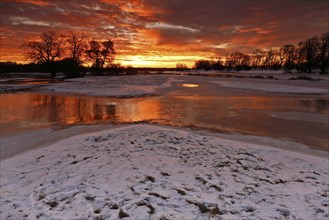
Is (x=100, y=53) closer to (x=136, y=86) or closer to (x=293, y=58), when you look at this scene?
(x=136, y=86)

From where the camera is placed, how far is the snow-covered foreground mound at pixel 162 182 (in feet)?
16.6

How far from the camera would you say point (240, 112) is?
16.2 m

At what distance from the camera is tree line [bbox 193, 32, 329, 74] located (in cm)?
7738

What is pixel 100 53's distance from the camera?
72125mm

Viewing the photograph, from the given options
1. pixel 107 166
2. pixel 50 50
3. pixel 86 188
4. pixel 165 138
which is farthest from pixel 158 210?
pixel 50 50

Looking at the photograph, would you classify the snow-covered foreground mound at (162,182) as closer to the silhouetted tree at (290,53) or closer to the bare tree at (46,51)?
the bare tree at (46,51)

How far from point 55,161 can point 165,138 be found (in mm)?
3987

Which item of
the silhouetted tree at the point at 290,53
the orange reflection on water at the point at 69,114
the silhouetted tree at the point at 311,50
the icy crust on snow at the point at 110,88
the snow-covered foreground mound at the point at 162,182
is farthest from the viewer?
the silhouetted tree at the point at 290,53

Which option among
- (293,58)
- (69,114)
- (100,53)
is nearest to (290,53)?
(293,58)

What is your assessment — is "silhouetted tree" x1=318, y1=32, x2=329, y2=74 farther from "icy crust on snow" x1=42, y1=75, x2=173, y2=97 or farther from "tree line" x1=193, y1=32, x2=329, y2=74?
"icy crust on snow" x1=42, y1=75, x2=173, y2=97

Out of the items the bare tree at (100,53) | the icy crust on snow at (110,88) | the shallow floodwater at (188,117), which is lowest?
the shallow floodwater at (188,117)

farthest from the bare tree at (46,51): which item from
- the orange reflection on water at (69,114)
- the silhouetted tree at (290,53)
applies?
the silhouetted tree at (290,53)

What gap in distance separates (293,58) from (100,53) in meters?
81.5

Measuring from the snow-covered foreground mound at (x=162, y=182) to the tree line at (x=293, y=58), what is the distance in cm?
7577
